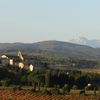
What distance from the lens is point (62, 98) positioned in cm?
917

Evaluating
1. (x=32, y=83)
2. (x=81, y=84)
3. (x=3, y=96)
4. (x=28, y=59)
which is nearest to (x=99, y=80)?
(x=81, y=84)

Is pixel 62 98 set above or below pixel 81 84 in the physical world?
above

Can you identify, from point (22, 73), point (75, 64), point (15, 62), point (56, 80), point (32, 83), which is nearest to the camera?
point (32, 83)

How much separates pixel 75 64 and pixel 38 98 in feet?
417

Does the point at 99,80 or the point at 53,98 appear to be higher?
the point at 53,98

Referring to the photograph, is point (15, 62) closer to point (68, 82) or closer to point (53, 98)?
point (68, 82)

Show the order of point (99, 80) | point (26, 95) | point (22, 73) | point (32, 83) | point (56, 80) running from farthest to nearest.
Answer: point (99, 80) → point (22, 73) → point (56, 80) → point (32, 83) → point (26, 95)

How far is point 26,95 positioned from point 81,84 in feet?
163

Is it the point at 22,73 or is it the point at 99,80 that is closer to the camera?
the point at 22,73

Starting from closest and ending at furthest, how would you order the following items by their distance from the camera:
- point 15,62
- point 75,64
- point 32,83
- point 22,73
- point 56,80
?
1. point 32,83
2. point 56,80
3. point 22,73
4. point 15,62
5. point 75,64

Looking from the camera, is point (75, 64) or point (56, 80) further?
point (75, 64)

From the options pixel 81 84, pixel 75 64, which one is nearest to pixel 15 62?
pixel 81 84

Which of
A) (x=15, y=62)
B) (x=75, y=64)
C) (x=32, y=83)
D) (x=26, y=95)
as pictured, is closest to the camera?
(x=26, y=95)

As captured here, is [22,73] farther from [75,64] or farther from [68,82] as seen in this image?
[75,64]
